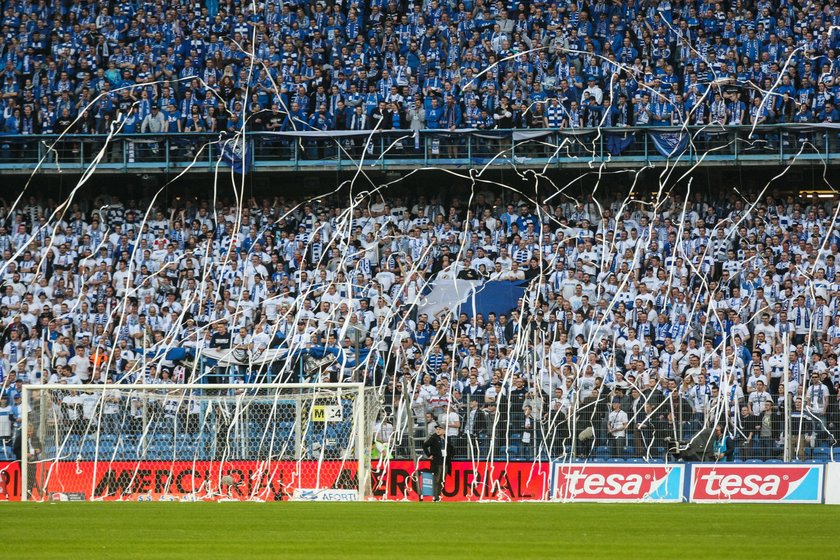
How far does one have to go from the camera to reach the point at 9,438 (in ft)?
72.0

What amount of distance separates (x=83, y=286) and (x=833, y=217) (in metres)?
15.3

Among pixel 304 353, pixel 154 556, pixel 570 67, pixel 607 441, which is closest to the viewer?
pixel 154 556

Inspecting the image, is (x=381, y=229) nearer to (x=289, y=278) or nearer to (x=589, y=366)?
(x=289, y=278)

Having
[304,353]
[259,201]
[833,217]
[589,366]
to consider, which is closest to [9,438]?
[304,353]

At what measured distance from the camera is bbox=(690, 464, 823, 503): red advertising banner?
63.7 feet

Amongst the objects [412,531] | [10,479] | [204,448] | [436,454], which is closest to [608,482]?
[436,454]

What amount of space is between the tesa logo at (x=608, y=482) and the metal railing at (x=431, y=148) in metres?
9.97

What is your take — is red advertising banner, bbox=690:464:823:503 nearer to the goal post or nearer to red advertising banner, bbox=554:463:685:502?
red advertising banner, bbox=554:463:685:502

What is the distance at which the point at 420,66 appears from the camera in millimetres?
30969

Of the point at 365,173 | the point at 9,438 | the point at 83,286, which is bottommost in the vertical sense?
the point at 9,438

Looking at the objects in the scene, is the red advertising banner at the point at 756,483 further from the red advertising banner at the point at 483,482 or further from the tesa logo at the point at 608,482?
the red advertising banner at the point at 483,482

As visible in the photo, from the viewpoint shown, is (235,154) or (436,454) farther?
(235,154)

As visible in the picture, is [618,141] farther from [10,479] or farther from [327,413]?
[10,479]

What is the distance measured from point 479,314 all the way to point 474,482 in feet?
21.5
